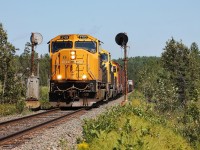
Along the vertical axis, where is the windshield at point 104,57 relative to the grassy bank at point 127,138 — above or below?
above

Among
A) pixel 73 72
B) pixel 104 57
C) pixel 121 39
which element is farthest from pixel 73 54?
pixel 104 57

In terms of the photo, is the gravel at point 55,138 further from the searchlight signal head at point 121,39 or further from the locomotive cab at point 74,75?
the locomotive cab at point 74,75

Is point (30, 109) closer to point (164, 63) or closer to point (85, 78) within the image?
point (85, 78)

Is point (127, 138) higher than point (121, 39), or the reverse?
point (121, 39)

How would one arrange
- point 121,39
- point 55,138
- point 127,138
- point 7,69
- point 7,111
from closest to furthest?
point 127,138 < point 55,138 < point 121,39 < point 7,111 < point 7,69

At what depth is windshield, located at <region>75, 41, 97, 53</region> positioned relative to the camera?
21422 mm

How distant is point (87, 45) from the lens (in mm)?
21469

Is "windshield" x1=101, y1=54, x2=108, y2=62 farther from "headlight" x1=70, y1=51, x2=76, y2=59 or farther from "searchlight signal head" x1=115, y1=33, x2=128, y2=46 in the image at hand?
"searchlight signal head" x1=115, y1=33, x2=128, y2=46

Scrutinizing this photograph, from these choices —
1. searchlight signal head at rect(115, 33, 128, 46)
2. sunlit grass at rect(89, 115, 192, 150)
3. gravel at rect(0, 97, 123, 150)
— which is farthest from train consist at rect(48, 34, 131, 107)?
sunlit grass at rect(89, 115, 192, 150)

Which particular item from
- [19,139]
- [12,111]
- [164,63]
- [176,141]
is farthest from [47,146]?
[164,63]

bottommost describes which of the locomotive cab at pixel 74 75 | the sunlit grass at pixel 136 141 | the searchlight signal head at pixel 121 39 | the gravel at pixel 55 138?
the gravel at pixel 55 138

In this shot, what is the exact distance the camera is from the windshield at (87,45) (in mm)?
21422

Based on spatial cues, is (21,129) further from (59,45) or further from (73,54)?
(59,45)

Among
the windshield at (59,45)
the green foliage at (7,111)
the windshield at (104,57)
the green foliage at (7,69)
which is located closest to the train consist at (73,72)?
the windshield at (59,45)
